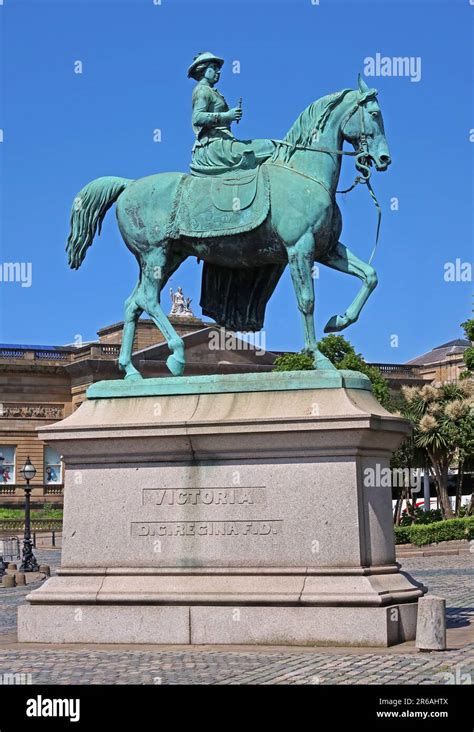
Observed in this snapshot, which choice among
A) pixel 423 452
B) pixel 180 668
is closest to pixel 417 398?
pixel 423 452

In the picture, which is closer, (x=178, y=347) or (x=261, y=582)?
(x=261, y=582)

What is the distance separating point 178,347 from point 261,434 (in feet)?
7.07

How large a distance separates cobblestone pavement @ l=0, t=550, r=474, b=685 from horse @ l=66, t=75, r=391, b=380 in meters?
3.46

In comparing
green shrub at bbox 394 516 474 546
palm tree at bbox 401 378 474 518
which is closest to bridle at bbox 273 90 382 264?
green shrub at bbox 394 516 474 546

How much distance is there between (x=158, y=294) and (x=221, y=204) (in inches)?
57.1

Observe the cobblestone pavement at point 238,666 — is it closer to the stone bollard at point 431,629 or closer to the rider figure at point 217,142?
the stone bollard at point 431,629

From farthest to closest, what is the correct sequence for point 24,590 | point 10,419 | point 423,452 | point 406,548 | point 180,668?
point 10,419 < point 423,452 < point 406,548 < point 24,590 < point 180,668

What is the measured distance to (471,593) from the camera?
2033cm

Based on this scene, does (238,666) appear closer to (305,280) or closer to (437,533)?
(305,280)

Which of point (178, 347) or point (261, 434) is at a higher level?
point (178, 347)

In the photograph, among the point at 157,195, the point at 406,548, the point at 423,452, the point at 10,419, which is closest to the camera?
the point at 157,195

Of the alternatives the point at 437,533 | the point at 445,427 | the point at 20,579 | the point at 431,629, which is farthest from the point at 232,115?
the point at 445,427

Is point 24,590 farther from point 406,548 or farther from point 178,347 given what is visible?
point 406,548

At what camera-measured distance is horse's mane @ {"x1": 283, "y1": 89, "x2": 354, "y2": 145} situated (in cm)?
1445
